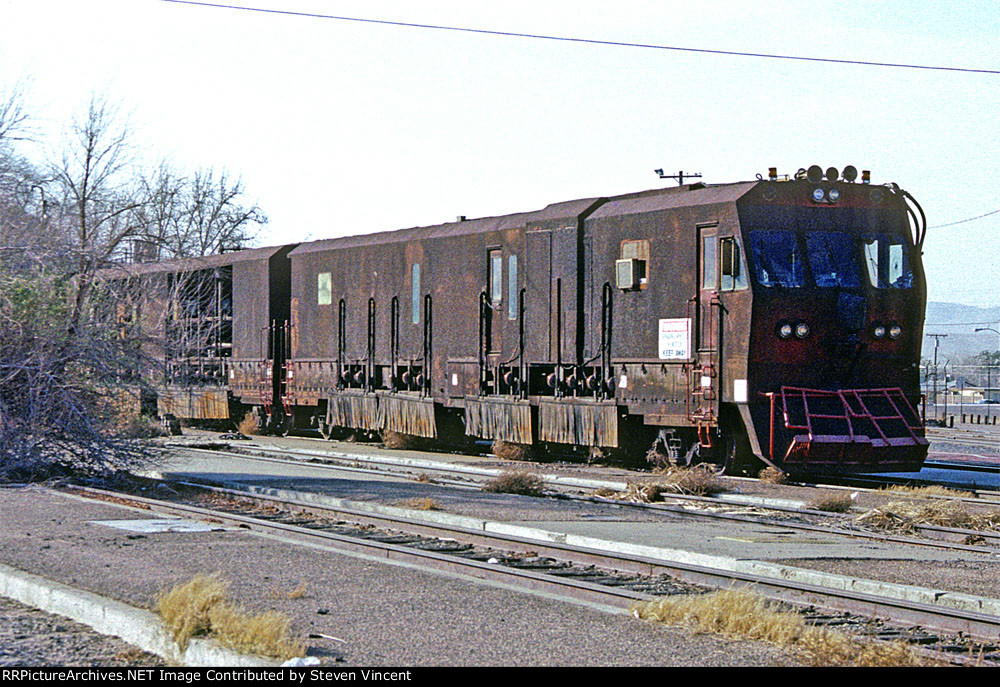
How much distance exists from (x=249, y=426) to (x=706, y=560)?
73.0ft

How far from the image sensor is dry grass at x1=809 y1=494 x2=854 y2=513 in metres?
14.2

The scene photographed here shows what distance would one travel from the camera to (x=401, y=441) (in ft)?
83.6

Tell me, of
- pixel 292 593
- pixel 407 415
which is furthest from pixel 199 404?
pixel 292 593

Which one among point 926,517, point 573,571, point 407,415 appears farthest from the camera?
point 407,415

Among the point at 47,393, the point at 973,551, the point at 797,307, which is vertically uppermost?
the point at 797,307

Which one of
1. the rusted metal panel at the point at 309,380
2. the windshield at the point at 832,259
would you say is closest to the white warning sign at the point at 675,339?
the windshield at the point at 832,259

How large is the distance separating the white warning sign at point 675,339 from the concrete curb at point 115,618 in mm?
10743

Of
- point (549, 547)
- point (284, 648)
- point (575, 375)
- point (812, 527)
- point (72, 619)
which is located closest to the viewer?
point (284, 648)

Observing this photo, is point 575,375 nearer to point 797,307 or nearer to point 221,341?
point 797,307

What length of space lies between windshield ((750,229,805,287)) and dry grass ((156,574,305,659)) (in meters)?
11.0

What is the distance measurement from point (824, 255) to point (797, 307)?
0.93m

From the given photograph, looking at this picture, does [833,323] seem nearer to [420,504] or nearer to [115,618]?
[420,504]

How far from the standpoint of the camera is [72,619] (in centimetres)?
798

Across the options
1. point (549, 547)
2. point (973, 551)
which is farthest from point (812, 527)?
point (549, 547)
